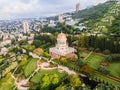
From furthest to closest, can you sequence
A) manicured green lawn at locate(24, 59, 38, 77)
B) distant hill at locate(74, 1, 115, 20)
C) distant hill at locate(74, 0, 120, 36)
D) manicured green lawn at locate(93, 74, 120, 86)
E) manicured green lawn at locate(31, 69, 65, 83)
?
1. distant hill at locate(74, 1, 115, 20)
2. distant hill at locate(74, 0, 120, 36)
3. manicured green lawn at locate(24, 59, 38, 77)
4. manicured green lawn at locate(31, 69, 65, 83)
5. manicured green lawn at locate(93, 74, 120, 86)

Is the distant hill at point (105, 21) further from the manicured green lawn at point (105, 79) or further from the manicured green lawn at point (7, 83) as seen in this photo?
the manicured green lawn at point (7, 83)

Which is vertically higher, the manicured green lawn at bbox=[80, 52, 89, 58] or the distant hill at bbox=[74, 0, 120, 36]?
the distant hill at bbox=[74, 0, 120, 36]

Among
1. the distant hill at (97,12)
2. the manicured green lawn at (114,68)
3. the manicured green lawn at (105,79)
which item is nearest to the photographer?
the manicured green lawn at (105,79)

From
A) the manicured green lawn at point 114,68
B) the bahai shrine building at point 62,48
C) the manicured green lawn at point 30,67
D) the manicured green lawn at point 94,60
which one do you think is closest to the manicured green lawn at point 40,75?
the manicured green lawn at point 30,67

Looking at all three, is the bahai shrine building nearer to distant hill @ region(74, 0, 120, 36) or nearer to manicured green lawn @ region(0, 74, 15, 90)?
manicured green lawn @ region(0, 74, 15, 90)

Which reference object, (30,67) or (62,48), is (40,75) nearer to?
(30,67)

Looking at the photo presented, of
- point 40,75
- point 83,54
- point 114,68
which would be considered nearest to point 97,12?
point 83,54

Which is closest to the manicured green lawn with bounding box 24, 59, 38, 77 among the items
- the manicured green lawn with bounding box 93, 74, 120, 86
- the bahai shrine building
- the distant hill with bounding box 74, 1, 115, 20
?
the bahai shrine building
